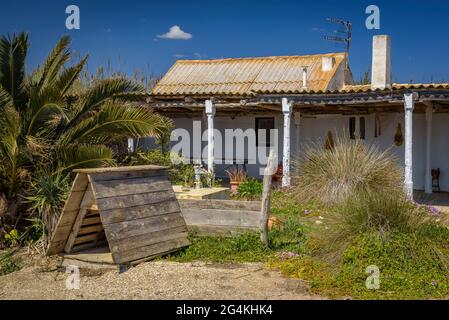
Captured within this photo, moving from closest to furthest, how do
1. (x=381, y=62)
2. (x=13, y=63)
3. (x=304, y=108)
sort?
(x=13, y=63) < (x=381, y=62) < (x=304, y=108)

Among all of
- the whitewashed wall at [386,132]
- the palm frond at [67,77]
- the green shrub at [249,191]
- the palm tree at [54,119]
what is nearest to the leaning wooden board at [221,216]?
the palm tree at [54,119]

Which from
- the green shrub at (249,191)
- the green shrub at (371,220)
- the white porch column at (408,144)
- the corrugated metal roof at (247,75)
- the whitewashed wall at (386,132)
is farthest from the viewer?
the corrugated metal roof at (247,75)

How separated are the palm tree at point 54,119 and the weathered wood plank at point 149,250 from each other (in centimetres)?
182

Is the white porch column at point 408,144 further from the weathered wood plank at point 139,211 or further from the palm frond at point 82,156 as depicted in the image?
the palm frond at point 82,156

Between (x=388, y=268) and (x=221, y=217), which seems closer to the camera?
(x=388, y=268)

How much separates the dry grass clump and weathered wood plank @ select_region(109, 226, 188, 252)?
4094 mm

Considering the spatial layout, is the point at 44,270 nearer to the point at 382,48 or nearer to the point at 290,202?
the point at 290,202

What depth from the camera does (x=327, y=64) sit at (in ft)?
57.6

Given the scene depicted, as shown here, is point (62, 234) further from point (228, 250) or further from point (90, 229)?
point (228, 250)

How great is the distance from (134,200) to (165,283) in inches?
55.0

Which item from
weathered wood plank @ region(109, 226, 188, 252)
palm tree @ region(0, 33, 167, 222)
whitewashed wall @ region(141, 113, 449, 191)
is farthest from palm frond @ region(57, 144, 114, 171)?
whitewashed wall @ region(141, 113, 449, 191)

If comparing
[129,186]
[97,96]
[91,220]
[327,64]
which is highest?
[327,64]

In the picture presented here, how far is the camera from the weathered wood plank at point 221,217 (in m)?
7.16

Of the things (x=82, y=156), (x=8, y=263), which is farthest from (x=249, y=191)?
(x=8, y=263)
